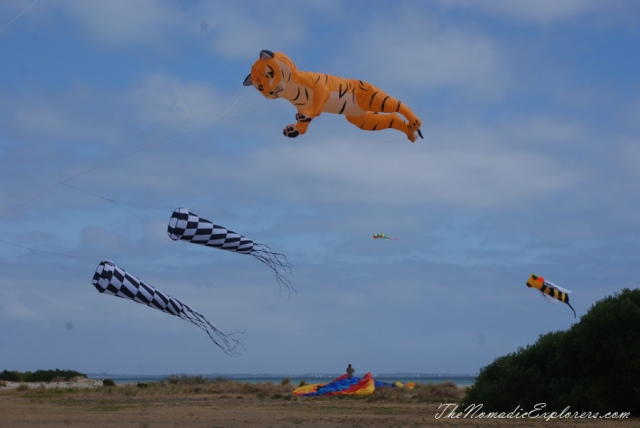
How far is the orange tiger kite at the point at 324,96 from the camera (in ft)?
43.5

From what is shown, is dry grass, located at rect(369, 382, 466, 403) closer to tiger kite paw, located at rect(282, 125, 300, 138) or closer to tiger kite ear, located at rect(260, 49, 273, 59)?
tiger kite paw, located at rect(282, 125, 300, 138)

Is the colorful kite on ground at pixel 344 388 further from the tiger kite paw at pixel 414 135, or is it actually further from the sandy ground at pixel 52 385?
the tiger kite paw at pixel 414 135

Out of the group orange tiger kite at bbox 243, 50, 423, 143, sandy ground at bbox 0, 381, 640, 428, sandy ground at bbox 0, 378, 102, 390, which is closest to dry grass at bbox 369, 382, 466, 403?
sandy ground at bbox 0, 381, 640, 428

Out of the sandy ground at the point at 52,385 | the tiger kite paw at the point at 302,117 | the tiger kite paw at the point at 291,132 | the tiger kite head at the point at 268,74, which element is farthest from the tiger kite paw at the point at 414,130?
the sandy ground at the point at 52,385

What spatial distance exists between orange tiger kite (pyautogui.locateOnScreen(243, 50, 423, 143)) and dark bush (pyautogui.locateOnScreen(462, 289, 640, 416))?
6019 mm

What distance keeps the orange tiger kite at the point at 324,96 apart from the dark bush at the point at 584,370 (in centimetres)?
602

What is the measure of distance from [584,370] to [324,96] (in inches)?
345

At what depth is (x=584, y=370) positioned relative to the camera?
16281 mm

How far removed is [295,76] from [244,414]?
9185mm

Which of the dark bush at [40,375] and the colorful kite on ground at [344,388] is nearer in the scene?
the colorful kite on ground at [344,388]

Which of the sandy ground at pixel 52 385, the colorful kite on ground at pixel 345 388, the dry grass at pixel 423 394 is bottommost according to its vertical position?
the dry grass at pixel 423 394

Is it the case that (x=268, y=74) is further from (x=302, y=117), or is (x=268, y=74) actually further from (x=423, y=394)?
(x=423, y=394)

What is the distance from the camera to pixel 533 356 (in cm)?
1800

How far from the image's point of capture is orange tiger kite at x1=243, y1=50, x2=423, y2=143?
13.3m
